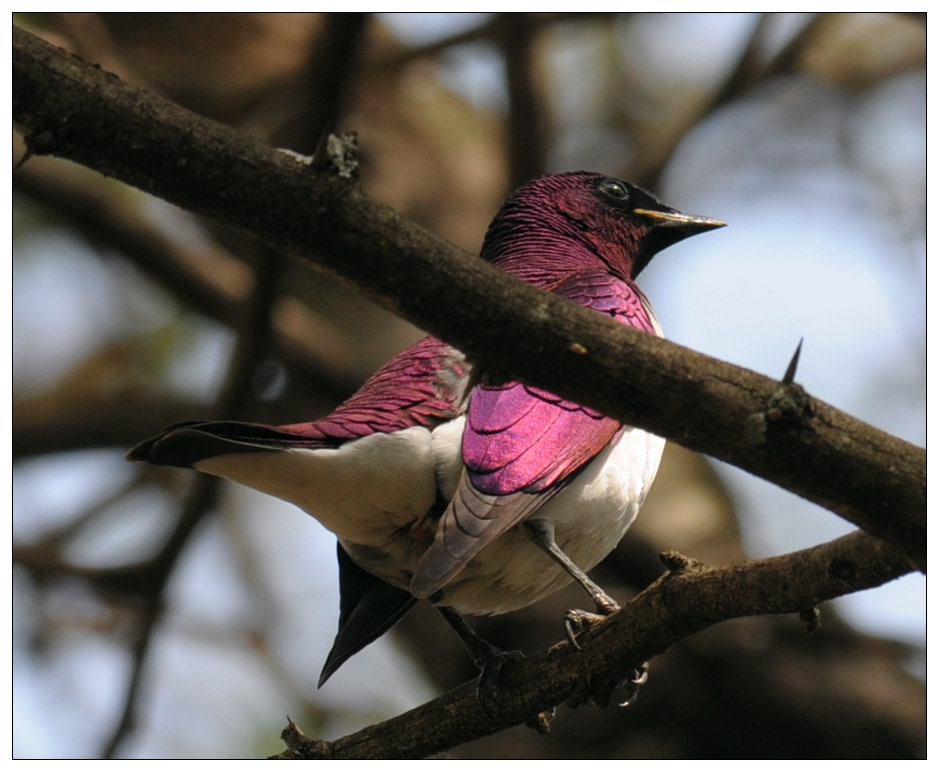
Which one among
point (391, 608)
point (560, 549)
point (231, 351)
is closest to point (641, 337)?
point (560, 549)

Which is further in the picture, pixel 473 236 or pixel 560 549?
pixel 473 236

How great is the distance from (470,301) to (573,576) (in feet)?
6.63

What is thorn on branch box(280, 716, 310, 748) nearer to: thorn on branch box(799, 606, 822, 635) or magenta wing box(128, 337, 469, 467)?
magenta wing box(128, 337, 469, 467)

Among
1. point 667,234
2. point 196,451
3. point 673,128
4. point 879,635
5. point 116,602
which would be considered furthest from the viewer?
point 673,128

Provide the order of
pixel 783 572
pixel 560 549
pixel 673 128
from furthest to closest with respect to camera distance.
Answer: pixel 673 128 < pixel 560 549 < pixel 783 572

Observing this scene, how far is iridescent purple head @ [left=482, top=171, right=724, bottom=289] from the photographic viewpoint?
18.1ft

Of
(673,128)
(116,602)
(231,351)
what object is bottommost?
(116,602)

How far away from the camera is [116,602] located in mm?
7469

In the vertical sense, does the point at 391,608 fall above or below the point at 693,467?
below

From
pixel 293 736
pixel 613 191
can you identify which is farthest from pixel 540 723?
pixel 613 191

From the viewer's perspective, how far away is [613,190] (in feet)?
18.9

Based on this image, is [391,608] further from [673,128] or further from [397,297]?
[673,128]

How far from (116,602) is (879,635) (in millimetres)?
4902

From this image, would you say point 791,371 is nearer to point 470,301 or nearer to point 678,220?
point 470,301
